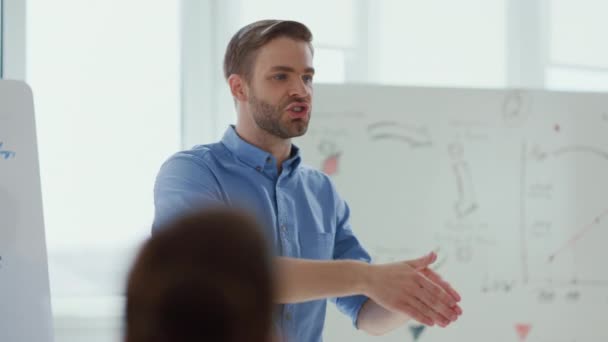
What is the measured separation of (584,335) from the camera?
10.4ft

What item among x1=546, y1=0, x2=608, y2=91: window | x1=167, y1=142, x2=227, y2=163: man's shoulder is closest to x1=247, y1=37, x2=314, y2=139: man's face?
x1=167, y1=142, x2=227, y2=163: man's shoulder

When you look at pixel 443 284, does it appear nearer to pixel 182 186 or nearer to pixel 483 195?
pixel 182 186

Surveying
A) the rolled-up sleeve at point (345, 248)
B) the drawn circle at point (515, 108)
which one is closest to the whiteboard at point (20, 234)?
the rolled-up sleeve at point (345, 248)

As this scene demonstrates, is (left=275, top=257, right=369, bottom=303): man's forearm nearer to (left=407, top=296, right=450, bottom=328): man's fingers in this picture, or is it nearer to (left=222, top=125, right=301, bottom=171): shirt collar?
(left=407, top=296, right=450, bottom=328): man's fingers

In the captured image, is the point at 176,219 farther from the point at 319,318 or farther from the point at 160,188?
the point at 319,318

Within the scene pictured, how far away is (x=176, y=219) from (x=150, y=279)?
37 millimetres

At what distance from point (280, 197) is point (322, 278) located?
1.32 feet

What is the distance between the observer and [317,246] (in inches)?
67.3

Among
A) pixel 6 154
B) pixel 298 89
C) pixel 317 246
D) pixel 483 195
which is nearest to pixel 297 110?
pixel 298 89

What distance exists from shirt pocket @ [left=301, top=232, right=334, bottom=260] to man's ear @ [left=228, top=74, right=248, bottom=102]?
39 centimetres

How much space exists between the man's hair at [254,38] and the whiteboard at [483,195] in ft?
4.19

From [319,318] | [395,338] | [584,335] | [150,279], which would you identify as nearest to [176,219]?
[150,279]

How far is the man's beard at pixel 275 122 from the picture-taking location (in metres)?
1.68

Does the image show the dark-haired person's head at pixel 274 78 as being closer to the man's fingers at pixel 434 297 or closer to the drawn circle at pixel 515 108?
the man's fingers at pixel 434 297
